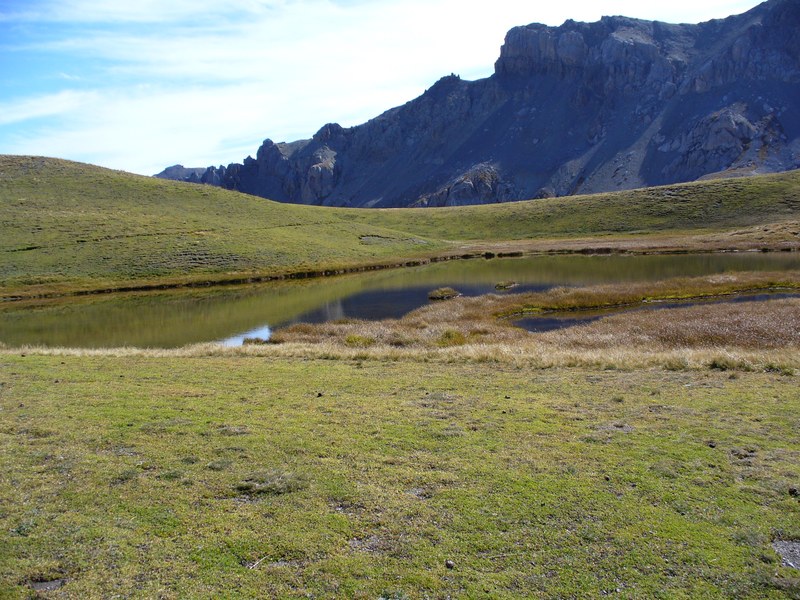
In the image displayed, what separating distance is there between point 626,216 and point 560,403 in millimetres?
123887

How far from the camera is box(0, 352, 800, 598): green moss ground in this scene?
8.19 m

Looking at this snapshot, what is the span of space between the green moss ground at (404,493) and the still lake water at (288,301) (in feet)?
87.2

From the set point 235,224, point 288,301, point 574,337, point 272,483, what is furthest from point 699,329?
point 235,224

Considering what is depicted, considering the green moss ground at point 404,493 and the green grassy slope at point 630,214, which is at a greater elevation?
the green grassy slope at point 630,214

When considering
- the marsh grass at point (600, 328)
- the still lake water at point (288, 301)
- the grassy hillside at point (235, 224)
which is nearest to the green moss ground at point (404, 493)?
the marsh grass at point (600, 328)

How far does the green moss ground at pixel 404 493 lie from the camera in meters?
8.19

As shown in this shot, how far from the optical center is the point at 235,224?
11119 cm

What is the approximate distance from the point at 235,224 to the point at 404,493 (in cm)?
10740

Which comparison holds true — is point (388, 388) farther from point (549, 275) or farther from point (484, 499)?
point (549, 275)

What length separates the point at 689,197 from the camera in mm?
131000

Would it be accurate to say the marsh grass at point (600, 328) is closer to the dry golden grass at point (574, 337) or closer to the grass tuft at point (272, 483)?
the dry golden grass at point (574, 337)

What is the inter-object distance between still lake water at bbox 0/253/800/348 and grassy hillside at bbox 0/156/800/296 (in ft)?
44.8

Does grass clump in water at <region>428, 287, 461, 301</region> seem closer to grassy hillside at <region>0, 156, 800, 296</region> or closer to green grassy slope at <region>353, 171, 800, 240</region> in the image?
grassy hillside at <region>0, 156, 800, 296</region>

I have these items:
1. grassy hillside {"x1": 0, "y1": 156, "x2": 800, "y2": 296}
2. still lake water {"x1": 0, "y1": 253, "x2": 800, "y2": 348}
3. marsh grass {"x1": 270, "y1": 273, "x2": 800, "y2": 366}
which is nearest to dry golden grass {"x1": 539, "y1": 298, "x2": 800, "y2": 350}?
marsh grass {"x1": 270, "y1": 273, "x2": 800, "y2": 366}
